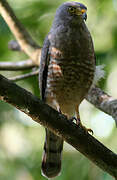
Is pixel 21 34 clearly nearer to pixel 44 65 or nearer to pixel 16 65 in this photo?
pixel 16 65

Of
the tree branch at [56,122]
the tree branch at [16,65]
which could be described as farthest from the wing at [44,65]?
the tree branch at [56,122]

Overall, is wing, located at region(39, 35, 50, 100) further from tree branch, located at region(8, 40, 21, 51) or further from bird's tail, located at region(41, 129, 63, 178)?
tree branch, located at region(8, 40, 21, 51)

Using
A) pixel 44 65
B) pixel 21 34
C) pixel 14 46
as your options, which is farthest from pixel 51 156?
pixel 14 46

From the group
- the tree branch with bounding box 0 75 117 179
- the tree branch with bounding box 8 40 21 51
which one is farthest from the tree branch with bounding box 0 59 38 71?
the tree branch with bounding box 0 75 117 179

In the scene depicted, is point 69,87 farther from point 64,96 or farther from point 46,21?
point 46,21

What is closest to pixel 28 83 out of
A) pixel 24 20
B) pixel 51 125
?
pixel 24 20

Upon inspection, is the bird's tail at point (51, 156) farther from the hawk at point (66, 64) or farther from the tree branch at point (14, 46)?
the tree branch at point (14, 46)
